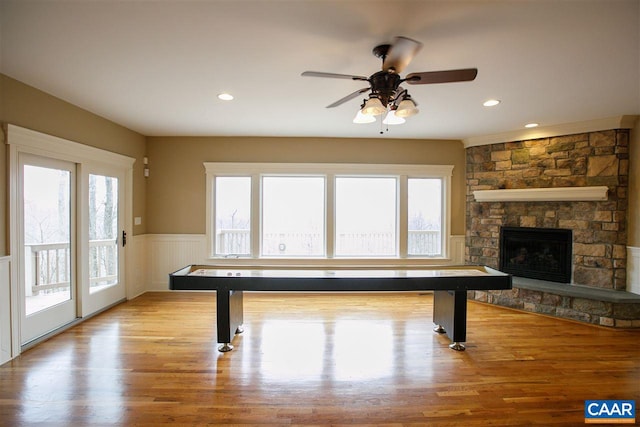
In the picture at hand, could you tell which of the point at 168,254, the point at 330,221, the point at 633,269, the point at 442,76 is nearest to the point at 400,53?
the point at 442,76

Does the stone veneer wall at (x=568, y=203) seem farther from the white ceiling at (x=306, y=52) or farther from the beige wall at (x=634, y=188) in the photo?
the white ceiling at (x=306, y=52)

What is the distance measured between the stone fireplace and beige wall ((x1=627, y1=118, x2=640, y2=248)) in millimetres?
54

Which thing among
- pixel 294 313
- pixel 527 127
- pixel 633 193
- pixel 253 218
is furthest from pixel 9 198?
pixel 633 193

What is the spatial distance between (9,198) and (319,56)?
122 inches

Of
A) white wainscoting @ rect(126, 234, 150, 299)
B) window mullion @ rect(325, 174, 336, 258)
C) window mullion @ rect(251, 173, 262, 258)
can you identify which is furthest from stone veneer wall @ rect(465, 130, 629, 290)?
white wainscoting @ rect(126, 234, 150, 299)

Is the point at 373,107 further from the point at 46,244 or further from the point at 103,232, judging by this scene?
the point at 103,232

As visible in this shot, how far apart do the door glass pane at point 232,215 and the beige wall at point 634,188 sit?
17.5 feet

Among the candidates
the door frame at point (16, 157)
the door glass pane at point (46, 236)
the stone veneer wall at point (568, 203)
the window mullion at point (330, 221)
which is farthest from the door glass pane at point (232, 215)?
the stone veneer wall at point (568, 203)

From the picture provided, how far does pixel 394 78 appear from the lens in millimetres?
2082

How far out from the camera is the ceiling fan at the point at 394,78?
6.21ft

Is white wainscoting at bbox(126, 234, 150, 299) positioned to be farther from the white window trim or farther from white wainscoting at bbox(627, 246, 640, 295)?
white wainscoting at bbox(627, 246, 640, 295)

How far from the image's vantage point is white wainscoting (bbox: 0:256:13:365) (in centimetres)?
264

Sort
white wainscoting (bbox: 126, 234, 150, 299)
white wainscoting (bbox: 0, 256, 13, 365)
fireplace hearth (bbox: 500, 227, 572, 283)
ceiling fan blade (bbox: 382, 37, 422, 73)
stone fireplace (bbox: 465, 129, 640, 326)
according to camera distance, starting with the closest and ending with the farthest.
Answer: ceiling fan blade (bbox: 382, 37, 422, 73) → white wainscoting (bbox: 0, 256, 13, 365) → stone fireplace (bbox: 465, 129, 640, 326) → fireplace hearth (bbox: 500, 227, 572, 283) → white wainscoting (bbox: 126, 234, 150, 299)

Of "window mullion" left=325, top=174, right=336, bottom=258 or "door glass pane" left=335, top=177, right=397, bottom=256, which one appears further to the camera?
"door glass pane" left=335, top=177, right=397, bottom=256
